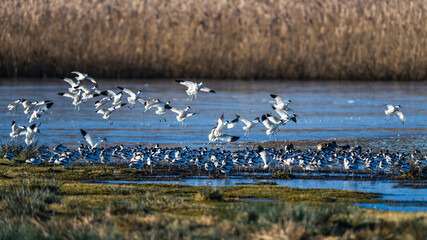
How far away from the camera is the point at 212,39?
220 feet

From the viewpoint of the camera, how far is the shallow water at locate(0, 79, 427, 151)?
2991 cm

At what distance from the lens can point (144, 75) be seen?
65.8m

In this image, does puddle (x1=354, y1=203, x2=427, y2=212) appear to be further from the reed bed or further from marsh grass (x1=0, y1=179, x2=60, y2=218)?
the reed bed

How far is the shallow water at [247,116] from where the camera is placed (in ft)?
98.1

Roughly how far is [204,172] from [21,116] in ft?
54.3

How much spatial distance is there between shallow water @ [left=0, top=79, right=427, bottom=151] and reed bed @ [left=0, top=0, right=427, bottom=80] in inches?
371

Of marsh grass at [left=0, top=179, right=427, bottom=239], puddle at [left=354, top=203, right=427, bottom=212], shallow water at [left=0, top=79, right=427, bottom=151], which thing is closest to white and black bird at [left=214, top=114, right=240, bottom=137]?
shallow water at [left=0, top=79, right=427, bottom=151]

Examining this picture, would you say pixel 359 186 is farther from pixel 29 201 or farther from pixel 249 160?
pixel 29 201

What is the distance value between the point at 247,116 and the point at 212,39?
32.0 metres

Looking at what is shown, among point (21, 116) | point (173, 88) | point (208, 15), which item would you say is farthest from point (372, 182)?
point (208, 15)

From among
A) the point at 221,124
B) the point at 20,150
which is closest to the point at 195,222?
the point at 221,124

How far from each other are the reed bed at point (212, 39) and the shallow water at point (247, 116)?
30.9 ft

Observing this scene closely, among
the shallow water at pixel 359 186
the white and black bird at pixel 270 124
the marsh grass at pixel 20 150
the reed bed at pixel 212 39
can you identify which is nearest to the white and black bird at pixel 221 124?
the white and black bird at pixel 270 124

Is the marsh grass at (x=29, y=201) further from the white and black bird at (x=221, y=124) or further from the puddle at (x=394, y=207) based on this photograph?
the white and black bird at (x=221, y=124)
